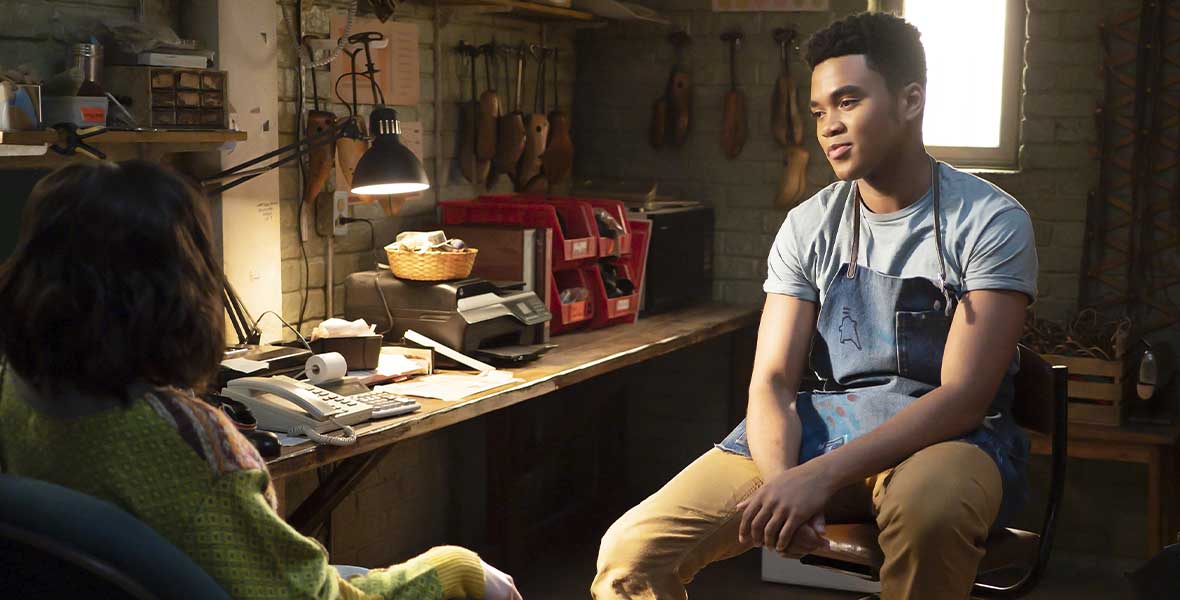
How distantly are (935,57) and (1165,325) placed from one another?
1140 millimetres

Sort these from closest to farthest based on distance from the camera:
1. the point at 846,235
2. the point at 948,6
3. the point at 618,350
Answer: the point at 846,235
the point at 618,350
the point at 948,6

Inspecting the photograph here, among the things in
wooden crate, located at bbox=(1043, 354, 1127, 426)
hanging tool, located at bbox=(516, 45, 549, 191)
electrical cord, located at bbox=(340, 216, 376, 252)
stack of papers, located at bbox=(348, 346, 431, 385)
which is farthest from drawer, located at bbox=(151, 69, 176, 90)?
wooden crate, located at bbox=(1043, 354, 1127, 426)

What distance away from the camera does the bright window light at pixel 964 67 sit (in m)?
4.20

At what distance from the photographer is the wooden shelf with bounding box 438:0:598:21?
354 centimetres

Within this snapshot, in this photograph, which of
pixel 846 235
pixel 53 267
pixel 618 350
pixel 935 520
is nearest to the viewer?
pixel 53 267

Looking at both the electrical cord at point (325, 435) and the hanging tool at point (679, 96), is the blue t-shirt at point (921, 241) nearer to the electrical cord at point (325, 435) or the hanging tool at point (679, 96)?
the electrical cord at point (325, 435)

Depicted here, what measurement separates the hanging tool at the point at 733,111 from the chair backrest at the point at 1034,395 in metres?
2.14

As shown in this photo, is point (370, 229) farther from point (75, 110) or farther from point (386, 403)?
point (75, 110)

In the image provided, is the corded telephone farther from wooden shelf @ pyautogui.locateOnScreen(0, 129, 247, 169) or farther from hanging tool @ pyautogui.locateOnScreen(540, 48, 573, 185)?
hanging tool @ pyautogui.locateOnScreen(540, 48, 573, 185)

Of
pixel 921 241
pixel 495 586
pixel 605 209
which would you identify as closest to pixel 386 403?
pixel 495 586

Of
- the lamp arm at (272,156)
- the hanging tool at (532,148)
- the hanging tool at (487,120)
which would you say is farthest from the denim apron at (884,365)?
the hanging tool at (532,148)

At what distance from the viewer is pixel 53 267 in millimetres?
1218

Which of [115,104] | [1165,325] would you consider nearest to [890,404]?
[115,104]

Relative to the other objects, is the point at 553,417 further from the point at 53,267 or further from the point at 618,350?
the point at 53,267
